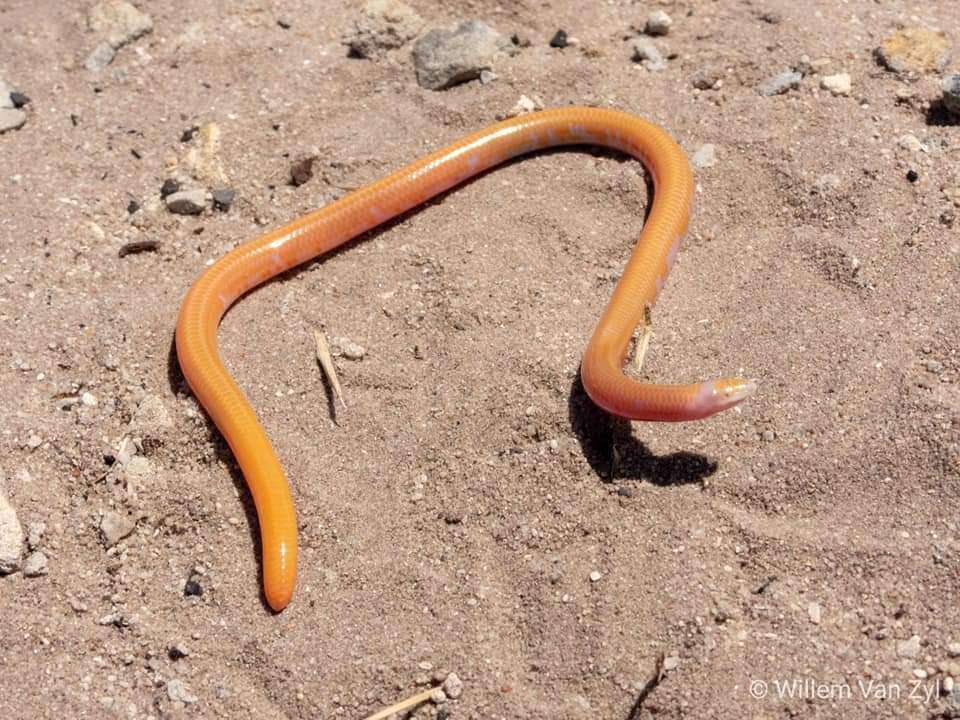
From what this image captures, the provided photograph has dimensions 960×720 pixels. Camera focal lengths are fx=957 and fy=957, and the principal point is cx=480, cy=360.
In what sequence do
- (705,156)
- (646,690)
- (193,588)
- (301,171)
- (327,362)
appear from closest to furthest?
(646,690)
(193,588)
(327,362)
(705,156)
(301,171)

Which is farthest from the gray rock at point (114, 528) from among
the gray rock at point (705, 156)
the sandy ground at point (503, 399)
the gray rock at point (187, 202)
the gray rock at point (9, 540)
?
the gray rock at point (705, 156)

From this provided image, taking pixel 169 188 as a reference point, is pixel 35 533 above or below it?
below

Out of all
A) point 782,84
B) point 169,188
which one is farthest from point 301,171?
point 782,84

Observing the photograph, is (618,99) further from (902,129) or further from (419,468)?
(419,468)

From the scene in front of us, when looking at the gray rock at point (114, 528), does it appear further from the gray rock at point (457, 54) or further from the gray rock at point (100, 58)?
the gray rock at point (100, 58)

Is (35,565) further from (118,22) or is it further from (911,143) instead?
(911,143)

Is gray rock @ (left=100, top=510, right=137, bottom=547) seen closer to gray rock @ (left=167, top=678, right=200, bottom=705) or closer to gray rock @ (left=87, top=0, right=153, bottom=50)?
gray rock @ (left=167, top=678, right=200, bottom=705)

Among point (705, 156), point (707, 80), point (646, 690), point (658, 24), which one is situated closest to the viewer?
point (646, 690)
